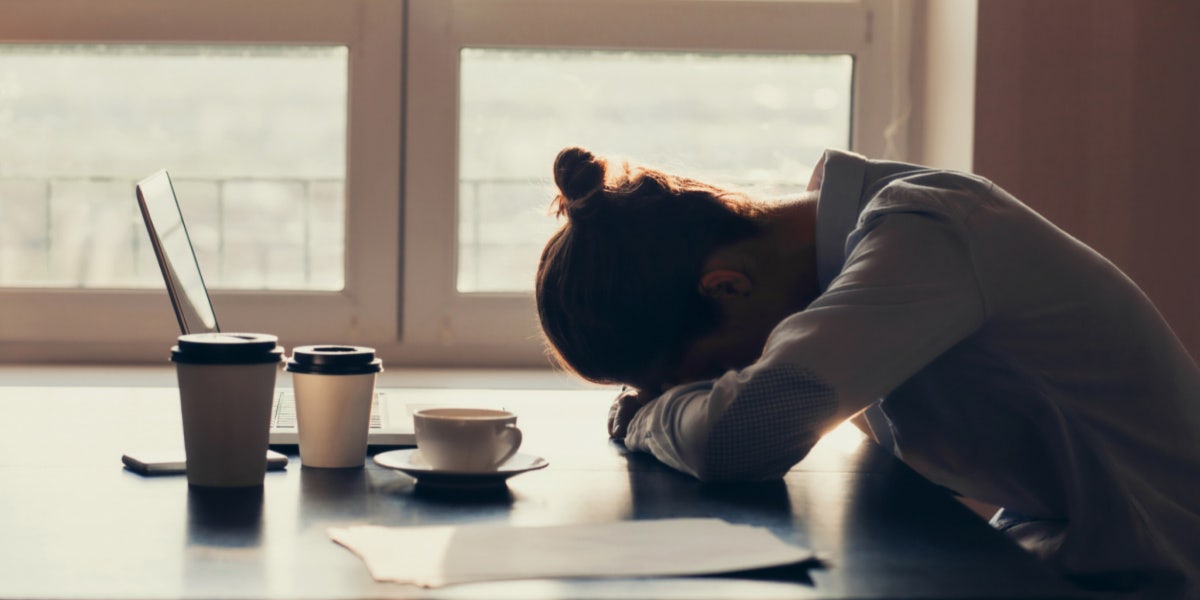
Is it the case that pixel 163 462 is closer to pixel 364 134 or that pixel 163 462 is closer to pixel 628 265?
pixel 628 265

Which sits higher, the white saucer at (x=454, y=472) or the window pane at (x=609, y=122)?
the window pane at (x=609, y=122)

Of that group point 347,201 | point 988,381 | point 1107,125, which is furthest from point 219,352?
point 1107,125

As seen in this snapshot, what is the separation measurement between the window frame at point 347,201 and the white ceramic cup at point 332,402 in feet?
3.74

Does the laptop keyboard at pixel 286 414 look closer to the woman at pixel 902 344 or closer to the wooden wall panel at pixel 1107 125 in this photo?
the woman at pixel 902 344

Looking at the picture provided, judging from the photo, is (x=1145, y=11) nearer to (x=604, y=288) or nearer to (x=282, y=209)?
(x=604, y=288)

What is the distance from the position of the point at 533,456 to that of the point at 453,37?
1.28 m

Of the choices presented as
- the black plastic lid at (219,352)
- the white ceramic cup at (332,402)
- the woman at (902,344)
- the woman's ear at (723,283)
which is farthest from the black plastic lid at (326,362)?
the woman's ear at (723,283)

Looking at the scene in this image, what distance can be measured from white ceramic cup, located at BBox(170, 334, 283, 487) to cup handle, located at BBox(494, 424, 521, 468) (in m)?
0.19

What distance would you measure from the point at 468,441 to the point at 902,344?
376 millimetres

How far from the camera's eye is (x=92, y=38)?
7.23 ft

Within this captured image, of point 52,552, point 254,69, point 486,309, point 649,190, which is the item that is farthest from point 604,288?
point 254,69

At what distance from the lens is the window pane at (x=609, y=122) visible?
7.45 ft

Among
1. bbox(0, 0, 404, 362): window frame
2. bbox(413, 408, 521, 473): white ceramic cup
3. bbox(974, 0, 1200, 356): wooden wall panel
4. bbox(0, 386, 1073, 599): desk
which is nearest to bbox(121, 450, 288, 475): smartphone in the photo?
bbox(0, 386, 1073, 599): desk

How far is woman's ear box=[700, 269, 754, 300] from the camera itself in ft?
4.03
